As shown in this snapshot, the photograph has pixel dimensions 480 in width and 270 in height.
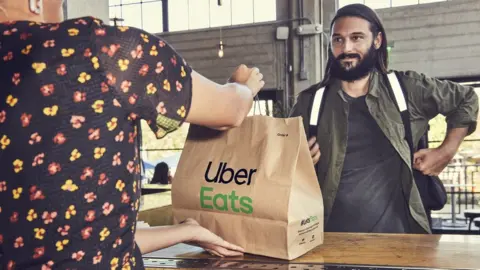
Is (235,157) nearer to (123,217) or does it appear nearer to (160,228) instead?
(160,228)

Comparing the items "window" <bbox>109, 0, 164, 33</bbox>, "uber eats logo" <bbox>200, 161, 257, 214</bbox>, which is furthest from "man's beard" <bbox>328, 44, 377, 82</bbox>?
"window" <bbox>109, 0, 164, 33</bbox>

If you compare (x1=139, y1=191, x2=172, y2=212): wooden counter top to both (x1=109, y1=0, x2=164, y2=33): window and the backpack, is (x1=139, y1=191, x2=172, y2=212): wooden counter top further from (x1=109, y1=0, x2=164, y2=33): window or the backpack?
(x1=109, y1=0, x2=164, y2=33): window

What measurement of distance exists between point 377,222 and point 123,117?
121cm

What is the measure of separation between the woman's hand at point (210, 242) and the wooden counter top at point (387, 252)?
0.02 m

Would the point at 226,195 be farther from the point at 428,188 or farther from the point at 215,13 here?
the point at 215,13

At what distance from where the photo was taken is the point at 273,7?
8.28m

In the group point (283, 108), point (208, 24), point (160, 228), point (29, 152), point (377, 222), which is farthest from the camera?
point (208, 24)

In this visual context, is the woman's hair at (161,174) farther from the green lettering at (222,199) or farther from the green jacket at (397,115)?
the green lettering at (222,199)

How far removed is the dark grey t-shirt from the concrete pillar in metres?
1.75

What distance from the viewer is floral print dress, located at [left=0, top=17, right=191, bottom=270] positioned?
75cm

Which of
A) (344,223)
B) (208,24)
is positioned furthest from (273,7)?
(344,223)

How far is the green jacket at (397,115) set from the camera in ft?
5.81

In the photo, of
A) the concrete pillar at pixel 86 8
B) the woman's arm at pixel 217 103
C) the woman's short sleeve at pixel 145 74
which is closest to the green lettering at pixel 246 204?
the woman's arm at pixel 217 103

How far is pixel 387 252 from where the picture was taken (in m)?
1.26
